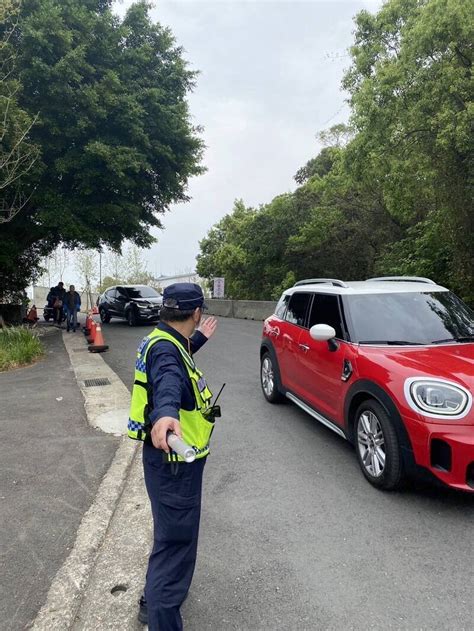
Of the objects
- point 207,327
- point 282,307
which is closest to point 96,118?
point 282,307

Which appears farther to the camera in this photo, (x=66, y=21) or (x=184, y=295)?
(x=66, y=21)

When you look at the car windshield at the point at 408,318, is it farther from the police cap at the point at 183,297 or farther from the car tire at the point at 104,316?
the car tire at the point at 104,316

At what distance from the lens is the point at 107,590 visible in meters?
2.58

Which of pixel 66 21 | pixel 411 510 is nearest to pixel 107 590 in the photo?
pixel 411 510

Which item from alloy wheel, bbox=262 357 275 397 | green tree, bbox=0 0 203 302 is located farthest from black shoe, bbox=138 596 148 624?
green tree, bbox=0 0 203 302

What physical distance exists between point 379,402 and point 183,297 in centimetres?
222

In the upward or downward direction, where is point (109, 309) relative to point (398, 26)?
downward

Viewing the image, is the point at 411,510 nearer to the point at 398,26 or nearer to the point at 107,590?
the point at 107,590

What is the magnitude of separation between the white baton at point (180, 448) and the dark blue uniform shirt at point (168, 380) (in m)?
0.13

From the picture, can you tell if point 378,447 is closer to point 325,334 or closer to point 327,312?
point 325,334

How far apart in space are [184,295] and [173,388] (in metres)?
0.51

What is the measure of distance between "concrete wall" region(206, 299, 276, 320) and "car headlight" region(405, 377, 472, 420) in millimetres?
17823

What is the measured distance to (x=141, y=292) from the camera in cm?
1898

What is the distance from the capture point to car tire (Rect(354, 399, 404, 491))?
3576 millimetres
